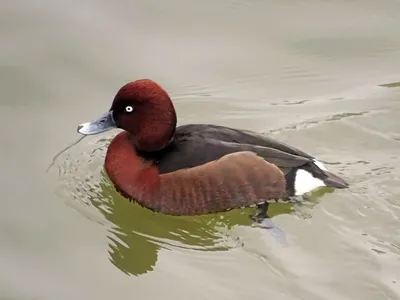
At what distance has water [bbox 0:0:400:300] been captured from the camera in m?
4.57

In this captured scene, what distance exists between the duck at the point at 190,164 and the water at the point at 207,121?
101 millimetres

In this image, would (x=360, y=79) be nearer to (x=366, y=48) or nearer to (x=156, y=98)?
(x=366, y=48)

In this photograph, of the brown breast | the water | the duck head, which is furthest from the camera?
the duck head

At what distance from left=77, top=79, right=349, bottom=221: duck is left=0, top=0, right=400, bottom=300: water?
0.10 metres

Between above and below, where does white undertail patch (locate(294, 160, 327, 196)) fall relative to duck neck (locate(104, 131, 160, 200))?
below

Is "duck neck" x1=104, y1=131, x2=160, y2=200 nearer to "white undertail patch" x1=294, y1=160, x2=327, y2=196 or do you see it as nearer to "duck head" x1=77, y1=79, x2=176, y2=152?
"duck head" x1=77, y1=79, x2=176, y2=152

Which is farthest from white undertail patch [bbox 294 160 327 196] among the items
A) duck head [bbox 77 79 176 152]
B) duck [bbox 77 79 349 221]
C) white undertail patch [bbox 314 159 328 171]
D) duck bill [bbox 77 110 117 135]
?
duck bill [bbox 77 110 117 135]

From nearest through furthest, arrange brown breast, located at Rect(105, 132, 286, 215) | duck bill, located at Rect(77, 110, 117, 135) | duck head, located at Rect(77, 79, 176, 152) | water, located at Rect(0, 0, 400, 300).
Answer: water, located at Rect(0, 0, 400, 300), brown breast, located at Rect(105, 132, 286, 215), duck head, located at Rect(77, 79, 176, 152), duck bill, located at Rect(77, 110, 117, 135)

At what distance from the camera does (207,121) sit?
20.2ft

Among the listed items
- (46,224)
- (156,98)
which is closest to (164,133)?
(156,98)

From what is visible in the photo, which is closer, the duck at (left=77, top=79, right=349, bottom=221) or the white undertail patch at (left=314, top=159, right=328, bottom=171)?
the duck at (left=77, top=79, right=349, bottom=221)

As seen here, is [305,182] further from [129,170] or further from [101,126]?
[101,126]

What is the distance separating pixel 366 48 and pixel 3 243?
3585 mm

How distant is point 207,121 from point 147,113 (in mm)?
1084
